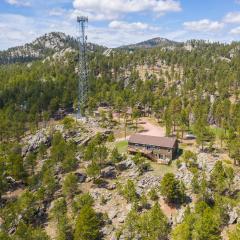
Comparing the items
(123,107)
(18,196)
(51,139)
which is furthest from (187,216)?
(123,107)

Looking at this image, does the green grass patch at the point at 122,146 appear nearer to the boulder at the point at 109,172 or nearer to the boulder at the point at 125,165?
the boulder at the point at 125,165

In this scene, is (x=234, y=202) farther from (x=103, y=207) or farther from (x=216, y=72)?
(x=216, y=72)

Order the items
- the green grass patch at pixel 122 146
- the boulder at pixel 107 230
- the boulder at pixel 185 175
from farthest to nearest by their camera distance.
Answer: the green grass patch at pixel 122 146
the boulder at pixel 185 175
the boulder at pixel 107 230

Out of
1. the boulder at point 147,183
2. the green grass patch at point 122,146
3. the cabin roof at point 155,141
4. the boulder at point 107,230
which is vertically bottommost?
the boulder at point 107,230

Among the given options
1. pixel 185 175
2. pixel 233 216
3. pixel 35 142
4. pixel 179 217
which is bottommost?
pixel 179 217

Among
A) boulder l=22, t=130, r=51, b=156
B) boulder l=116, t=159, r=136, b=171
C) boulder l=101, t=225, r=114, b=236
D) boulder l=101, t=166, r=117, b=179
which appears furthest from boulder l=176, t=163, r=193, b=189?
boulder l=22, t=130, r=51, b=156

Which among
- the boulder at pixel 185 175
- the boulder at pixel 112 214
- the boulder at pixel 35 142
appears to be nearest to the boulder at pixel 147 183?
the boulder at pixel 185 175

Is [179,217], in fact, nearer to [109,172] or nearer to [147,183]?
[147,183]

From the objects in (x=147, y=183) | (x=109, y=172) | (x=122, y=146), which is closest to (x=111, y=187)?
(x=109, y=172)
